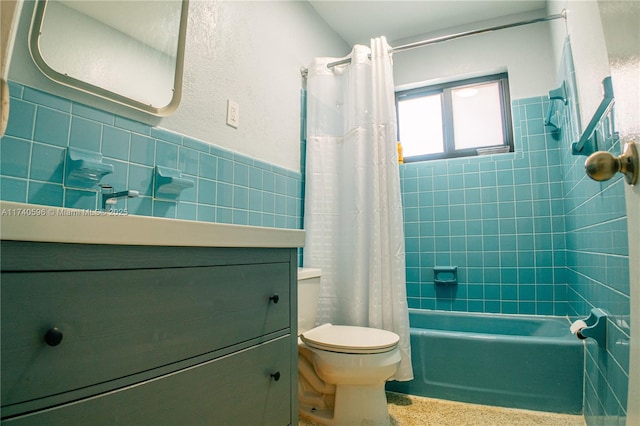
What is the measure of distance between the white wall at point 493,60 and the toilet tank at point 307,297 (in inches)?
75.6

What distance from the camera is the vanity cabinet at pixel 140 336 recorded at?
554mm

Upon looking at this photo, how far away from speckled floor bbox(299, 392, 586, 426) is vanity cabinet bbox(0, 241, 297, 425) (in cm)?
89

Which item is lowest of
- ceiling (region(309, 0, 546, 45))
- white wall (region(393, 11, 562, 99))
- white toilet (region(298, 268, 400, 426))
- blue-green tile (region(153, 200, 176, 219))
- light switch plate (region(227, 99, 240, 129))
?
white toilet (region(298, 268, 400, 426))

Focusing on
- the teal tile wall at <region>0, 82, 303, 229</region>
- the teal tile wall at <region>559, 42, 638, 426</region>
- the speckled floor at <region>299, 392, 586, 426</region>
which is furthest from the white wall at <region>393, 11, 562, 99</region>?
the speckled floor at <region>299, 392, 586, 426</region>

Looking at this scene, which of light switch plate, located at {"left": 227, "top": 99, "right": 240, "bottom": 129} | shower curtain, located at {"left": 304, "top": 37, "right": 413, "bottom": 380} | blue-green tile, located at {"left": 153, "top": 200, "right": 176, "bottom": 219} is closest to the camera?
blue-green tile, located at {"left": 153, "top": 200, "right": 176, "bottom": 219}

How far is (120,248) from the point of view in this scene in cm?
68

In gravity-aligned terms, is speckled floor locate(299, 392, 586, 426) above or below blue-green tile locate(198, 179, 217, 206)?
below

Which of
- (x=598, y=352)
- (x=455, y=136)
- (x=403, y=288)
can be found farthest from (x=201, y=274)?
(x=455, y=136)

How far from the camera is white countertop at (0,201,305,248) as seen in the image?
21.3 inches

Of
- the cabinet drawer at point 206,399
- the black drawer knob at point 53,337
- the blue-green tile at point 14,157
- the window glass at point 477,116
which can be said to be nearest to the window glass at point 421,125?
the window glass at point 477,116

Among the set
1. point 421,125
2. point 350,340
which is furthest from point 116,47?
point 421,125

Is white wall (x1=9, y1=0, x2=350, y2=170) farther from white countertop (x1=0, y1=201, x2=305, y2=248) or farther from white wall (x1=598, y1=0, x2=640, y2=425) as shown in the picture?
white wall (x1=598, y1=0, x2=640, y2=425)

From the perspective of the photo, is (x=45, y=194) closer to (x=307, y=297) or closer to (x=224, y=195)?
(x=224, y=195)

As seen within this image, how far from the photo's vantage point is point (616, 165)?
480mm
